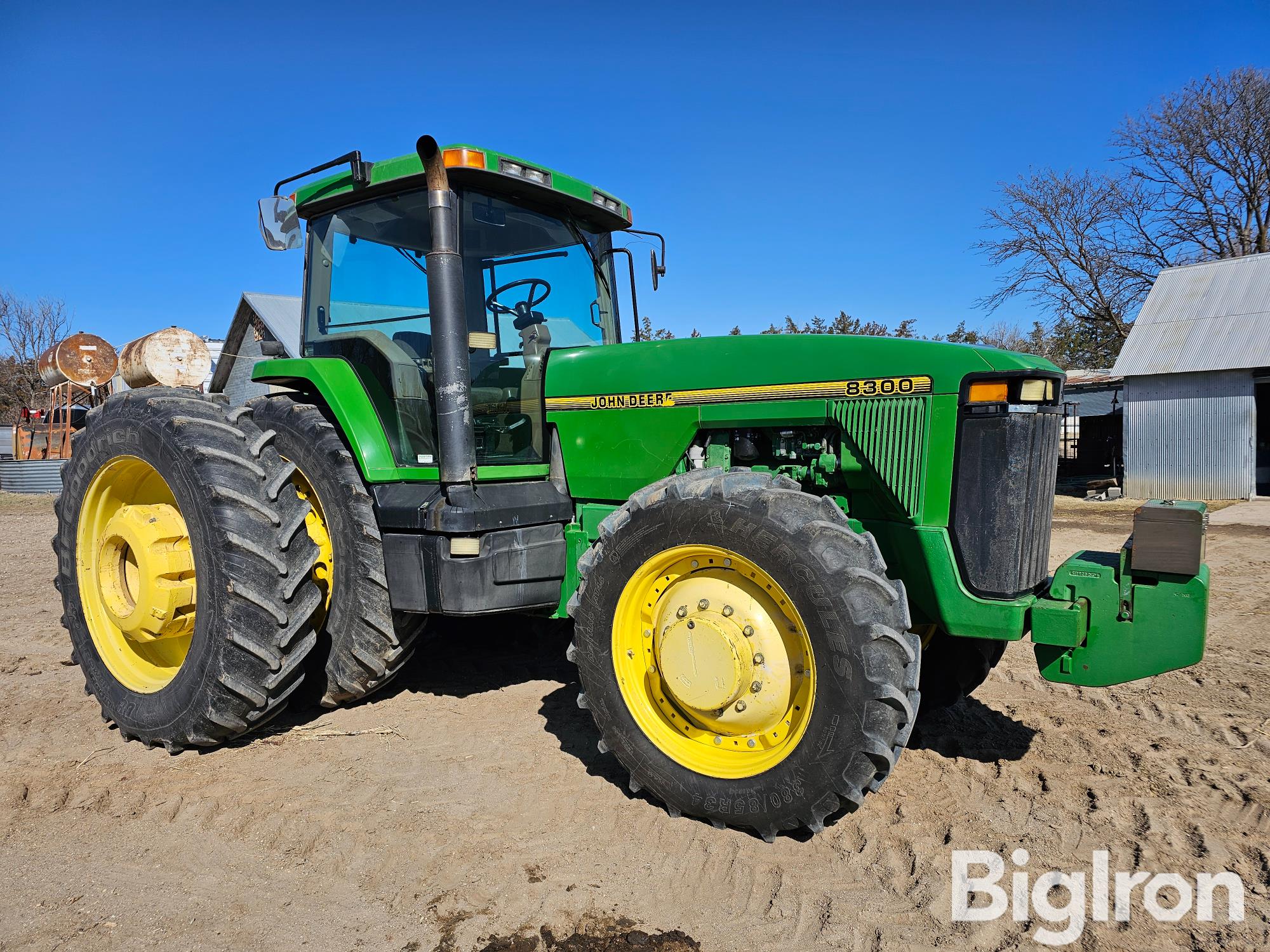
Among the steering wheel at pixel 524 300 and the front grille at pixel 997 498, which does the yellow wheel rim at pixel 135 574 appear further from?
the front grille at pixel 997 498

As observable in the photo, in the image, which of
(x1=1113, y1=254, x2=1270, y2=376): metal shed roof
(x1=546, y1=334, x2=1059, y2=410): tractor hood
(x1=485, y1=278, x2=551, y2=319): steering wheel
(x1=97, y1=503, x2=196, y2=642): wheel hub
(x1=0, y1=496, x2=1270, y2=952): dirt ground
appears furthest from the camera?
(x1=1113, y1=254, x2=1270, y2=376): metal shed roof

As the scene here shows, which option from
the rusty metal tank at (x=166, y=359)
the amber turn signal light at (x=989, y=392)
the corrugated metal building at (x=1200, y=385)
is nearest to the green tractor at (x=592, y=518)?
the amber turn signal light at (x=989, y=392)

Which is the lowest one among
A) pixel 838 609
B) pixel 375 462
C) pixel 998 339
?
pixel 838 609

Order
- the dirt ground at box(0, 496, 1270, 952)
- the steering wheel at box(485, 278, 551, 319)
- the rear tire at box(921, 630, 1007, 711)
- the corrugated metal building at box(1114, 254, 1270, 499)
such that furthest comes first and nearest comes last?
the corrugated metal building at box(1114, 254, 1270, 499), the steering wheel at box(485, 278, 551, 319), the rear tire at box(921, 630, 1007, 711), the dirt ground at box(0, 496, 1270, 952)

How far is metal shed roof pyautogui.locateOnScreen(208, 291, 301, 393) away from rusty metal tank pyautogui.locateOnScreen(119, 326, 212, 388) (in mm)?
4522

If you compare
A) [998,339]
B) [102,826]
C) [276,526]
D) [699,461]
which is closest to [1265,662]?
[699,461]

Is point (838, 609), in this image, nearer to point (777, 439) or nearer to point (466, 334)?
point (777, 439)

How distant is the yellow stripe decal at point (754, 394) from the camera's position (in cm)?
312

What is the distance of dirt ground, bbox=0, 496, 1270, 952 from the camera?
8.04 ft

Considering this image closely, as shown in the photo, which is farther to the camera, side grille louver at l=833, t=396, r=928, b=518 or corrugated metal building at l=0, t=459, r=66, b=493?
corrugated metal building at l=0, t=459, r=66, b=493

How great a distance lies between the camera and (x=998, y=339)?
49.3 meters

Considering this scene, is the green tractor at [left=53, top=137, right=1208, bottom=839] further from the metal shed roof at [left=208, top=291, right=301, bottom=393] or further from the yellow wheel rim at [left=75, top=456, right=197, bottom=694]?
the metal shed roof at [left=208, top=291, right=301, bottom=393]

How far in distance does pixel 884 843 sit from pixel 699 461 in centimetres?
160

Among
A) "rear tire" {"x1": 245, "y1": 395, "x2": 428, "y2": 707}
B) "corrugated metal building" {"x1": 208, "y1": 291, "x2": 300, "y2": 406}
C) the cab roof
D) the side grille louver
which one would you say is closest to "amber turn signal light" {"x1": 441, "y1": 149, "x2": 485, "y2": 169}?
the cab roof
